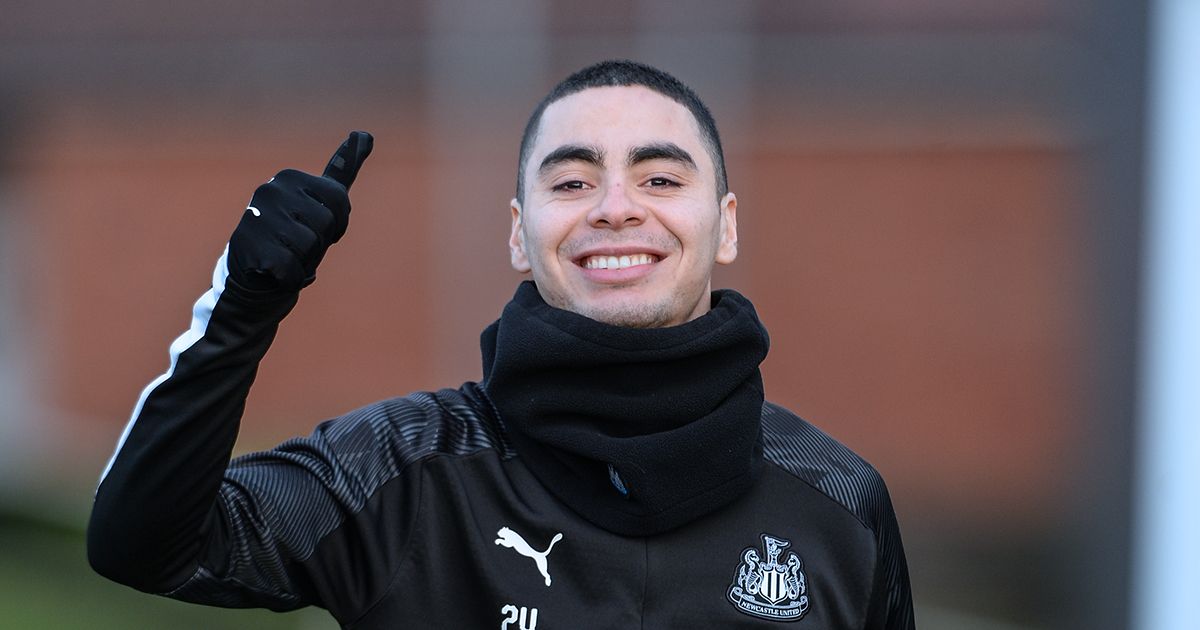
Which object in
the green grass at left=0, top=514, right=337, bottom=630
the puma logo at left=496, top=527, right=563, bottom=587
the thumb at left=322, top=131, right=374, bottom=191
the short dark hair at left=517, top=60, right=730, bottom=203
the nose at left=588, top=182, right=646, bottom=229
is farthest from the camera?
the green grass at left=0, top=514, right=337, bottom=630

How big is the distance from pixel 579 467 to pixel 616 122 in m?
0.57

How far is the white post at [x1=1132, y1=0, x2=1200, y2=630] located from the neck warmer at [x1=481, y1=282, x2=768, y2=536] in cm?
218

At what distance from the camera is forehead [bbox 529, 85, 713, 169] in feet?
6.96

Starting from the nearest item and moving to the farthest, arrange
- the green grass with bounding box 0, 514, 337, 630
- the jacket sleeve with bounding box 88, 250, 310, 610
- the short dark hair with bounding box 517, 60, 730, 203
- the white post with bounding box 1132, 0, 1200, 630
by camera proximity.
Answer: the jacket sleeve with bounding box 88, 250, 310, 610, the short dark hair with bounding box 517, 60, 730, 203, the white post with bounding box 1132, 0, 1200, 630, the green grass with bounding box 0, 514, 337, 630

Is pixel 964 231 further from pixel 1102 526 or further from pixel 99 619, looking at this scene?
pixel 99 619

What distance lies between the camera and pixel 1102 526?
511 cm

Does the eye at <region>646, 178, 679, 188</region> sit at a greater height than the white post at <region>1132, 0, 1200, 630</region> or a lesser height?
greater

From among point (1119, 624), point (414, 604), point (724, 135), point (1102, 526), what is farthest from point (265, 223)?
point (724, 135)

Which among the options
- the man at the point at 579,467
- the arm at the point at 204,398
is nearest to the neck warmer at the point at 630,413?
the man at the point at 579,467

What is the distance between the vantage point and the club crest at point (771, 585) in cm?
195

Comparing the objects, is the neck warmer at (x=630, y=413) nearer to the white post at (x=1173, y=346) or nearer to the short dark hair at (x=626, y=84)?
the short dark hair at (x=626, y=84)

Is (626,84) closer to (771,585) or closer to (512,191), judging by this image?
(771,585)

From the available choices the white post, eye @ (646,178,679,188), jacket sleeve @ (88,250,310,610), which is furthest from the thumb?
the white post

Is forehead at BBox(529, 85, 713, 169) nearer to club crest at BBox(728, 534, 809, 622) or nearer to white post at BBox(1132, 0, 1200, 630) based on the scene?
club crest at BBox(728, 534, 809, 622)
